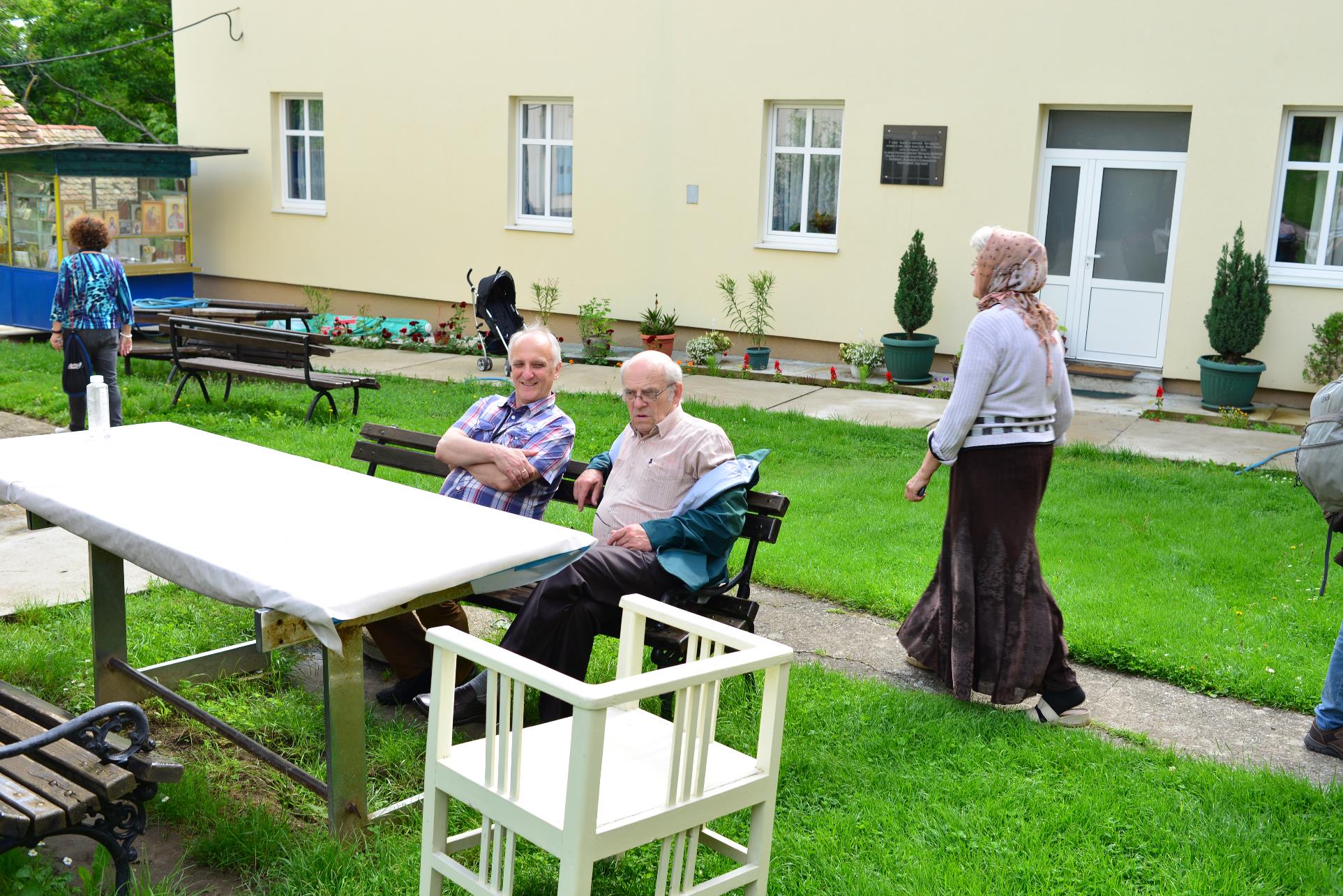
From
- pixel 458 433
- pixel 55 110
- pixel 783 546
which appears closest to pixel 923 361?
pixel 783 546

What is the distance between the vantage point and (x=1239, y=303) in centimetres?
1102

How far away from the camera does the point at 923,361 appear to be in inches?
493

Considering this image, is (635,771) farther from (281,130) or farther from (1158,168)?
(281,130)

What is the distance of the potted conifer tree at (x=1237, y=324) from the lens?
10984 mm

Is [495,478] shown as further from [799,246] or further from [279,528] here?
[799,246]

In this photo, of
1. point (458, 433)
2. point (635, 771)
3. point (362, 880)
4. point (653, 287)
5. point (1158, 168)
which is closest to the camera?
point (635, 771)

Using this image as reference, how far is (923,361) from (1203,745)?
8.29 meters

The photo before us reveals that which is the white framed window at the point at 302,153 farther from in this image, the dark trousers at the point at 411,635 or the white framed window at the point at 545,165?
the dark trousers at the point at 411,635

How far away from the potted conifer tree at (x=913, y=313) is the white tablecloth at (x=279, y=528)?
863 cm

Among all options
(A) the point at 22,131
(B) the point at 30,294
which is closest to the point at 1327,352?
(B) the point at 30,294

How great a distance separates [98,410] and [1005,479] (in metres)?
3.49

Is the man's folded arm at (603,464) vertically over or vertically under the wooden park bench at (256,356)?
over

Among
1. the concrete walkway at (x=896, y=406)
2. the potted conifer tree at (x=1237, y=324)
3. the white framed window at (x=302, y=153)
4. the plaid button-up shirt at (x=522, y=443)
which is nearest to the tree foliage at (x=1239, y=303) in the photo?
the potted conifer tree at (x=1237, y=324)

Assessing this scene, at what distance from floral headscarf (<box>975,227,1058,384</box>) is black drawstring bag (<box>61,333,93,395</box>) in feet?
23.9
